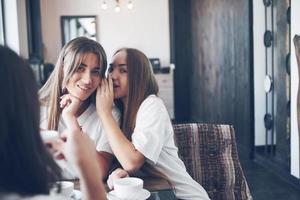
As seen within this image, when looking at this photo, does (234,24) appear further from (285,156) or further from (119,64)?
(119,64)

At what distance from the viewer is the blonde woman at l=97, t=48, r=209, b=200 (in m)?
1.64

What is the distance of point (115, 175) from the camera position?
1.58 metres

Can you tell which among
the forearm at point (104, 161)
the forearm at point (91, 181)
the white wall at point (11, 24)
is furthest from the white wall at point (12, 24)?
the forearm at point (91, 181)

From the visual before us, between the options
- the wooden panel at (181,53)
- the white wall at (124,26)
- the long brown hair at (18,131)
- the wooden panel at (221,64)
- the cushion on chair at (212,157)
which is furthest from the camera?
the white wall at (124,26)

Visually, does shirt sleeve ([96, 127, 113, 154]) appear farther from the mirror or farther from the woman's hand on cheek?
the mirror

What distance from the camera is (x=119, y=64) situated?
71.4 inches

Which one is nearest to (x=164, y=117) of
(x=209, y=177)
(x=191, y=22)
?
(x=209, y=177)

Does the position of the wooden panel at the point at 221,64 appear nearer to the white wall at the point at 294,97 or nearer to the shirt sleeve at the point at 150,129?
the white wall at the point at 294,97

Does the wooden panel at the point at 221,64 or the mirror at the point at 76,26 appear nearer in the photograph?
the wooden panel at the point at 221,64

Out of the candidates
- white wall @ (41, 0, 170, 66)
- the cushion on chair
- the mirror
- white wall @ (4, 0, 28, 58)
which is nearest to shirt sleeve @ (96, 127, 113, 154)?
the cushion on chair

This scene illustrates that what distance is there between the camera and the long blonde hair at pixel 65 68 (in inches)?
70.9

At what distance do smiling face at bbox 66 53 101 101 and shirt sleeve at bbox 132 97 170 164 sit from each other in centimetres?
25

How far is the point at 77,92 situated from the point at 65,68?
0.11 m

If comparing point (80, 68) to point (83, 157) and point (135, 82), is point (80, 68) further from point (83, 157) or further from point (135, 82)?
point (83, 157)
